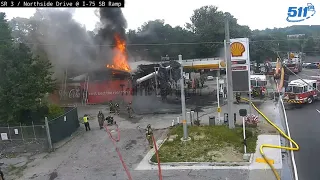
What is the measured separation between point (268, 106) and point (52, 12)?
28169 millimetres

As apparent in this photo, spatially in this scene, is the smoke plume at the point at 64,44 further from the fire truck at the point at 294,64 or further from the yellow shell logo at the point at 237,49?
the fire truck at the point at 294,64

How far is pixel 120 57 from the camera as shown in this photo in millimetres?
39000

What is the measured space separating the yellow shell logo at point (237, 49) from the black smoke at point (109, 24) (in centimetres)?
2399

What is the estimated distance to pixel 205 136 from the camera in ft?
60.1

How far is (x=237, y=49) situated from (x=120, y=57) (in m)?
21.8

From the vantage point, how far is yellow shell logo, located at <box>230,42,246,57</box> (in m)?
19.2

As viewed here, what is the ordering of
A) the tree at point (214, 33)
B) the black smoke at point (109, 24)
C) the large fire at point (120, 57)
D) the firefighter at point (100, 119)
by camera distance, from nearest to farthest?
the firefighter at point (100, 119) < the large fire at point (120, 57) < the black smoke at point (109, 24) < the tree at point (214, 33)

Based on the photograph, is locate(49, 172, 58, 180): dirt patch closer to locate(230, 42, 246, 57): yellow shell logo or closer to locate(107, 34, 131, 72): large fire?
locate(230, 42, 246, 57): yellow shell logo

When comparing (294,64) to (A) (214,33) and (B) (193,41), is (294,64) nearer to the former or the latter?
(A) (214,33)

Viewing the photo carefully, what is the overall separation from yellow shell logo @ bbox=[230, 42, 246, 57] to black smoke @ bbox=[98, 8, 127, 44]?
78.7 ft

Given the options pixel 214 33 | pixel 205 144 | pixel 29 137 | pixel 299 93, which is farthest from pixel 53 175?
pixel 214 33

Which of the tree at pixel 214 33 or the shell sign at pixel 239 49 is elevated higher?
the tree at pixel 214 33

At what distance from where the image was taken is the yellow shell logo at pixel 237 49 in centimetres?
1920

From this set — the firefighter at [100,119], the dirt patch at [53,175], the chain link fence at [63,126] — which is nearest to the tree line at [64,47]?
the chain link fence at [63,126]
